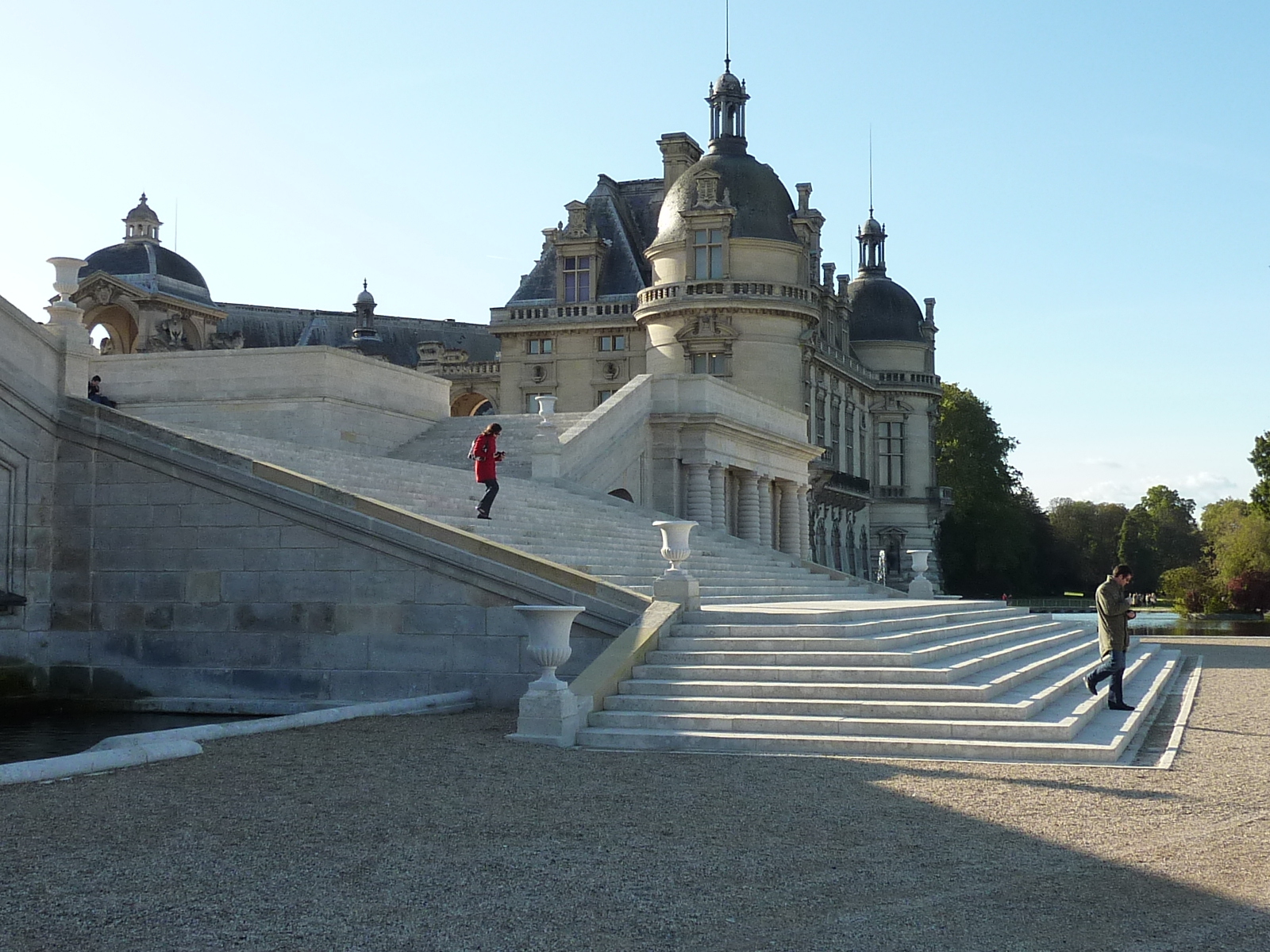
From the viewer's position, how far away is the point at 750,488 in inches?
1542

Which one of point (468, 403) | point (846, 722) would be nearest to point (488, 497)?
point (846, 722)

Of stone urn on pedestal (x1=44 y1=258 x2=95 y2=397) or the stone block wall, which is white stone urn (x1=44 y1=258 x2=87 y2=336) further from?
the stone block wall

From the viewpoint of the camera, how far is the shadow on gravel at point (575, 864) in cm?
694

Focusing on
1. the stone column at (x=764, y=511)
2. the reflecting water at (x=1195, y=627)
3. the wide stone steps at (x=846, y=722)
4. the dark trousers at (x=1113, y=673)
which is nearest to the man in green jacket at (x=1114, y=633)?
the dark trousers at (x=1113, y=673)

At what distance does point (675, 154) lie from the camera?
5572 centimetres

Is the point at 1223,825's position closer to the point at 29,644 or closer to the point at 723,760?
the point at 723,760

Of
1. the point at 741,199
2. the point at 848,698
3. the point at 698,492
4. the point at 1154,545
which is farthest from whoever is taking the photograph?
the point at 1154,545

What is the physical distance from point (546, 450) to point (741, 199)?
22801mm

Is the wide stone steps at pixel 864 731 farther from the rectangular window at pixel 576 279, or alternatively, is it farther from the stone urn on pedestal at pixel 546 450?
the rectangular window at pixel 576 279

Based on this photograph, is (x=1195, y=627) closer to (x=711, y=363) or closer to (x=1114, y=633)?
(x=711, y=363)

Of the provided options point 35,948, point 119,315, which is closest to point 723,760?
point 35,948

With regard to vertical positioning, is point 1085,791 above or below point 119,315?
below

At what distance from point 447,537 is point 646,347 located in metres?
35.1

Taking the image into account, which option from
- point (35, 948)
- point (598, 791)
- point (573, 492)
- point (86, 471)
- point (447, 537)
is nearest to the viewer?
point (35, 948)
